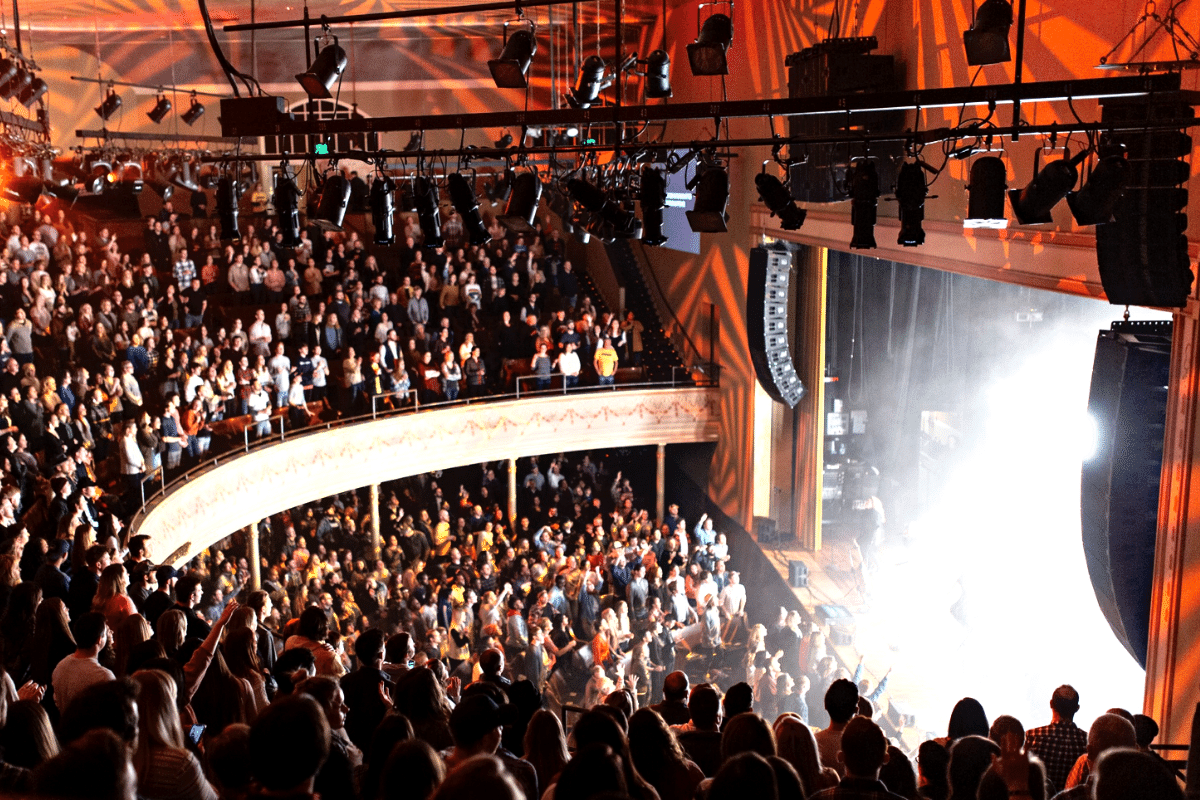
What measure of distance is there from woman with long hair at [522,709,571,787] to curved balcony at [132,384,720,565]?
260 inches

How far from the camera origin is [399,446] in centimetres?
1471

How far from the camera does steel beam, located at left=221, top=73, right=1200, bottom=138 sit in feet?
16.7

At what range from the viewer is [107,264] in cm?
1348

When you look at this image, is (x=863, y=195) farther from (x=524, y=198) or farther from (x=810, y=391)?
(x=810, y=391)

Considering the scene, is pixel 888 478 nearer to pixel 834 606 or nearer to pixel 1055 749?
pixel 834 606

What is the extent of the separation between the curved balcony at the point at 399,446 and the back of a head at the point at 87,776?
7.43 meters

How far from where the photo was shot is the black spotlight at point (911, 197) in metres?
5.88

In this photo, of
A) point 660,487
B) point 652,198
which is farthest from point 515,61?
point 660,487

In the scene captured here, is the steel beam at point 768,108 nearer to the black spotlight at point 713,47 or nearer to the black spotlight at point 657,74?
the black spotlight at point 713,47

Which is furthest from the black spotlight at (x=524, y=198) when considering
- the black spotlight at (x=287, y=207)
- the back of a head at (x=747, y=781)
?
the back of a head at (x=747, y=781)

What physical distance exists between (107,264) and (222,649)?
34.5 ft

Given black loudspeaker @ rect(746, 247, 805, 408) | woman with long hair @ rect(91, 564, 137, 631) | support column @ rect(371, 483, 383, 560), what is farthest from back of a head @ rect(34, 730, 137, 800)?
black loudspeaker @ rect(746, 247, 805, 408)

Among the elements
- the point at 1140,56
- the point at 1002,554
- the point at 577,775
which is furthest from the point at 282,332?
the point at 577,775

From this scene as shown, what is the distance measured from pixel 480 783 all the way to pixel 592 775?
19.5 inches
